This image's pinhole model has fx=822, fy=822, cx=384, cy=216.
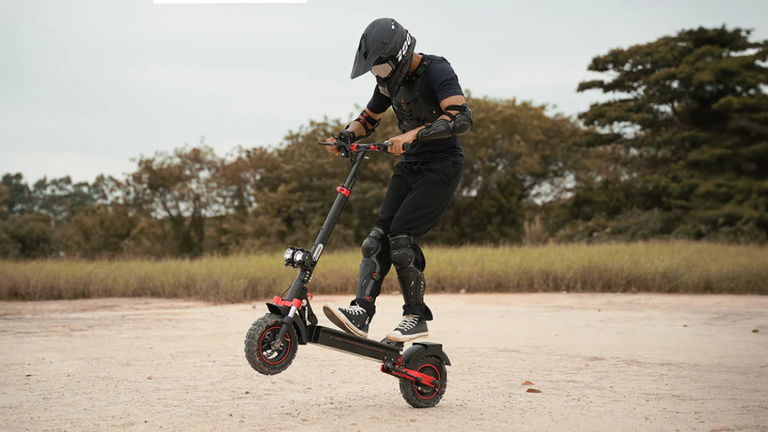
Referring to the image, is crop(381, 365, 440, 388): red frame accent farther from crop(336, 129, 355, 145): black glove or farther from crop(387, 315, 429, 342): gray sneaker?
crop(336, 129, 355, 145): black glove

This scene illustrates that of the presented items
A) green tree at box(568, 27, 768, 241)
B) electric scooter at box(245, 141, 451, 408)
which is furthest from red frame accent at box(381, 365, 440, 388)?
green tree at box(568, 27, 768, 241)

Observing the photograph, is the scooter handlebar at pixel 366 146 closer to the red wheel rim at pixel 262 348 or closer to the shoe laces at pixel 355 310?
the shoe laces at pixel 355 310

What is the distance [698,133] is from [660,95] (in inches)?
84.7

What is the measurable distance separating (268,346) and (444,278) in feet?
36.5

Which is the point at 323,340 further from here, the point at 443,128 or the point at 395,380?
the point at 395,380

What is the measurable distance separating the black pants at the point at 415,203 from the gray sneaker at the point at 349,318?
0.10m

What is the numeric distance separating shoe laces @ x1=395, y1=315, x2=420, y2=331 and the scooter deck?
0.19 m

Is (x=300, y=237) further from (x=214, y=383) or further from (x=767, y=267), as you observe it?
(x=214, y=383)

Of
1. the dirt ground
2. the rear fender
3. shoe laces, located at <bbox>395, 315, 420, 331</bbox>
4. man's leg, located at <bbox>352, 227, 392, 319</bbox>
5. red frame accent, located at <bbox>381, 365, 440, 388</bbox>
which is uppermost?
man's leg, located at <bbox>352, 227, 392, 319</bbox>

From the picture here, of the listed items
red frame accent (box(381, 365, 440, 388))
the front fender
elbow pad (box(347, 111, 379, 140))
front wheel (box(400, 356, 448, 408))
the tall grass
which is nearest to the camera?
the front fender

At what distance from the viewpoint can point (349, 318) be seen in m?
4.74

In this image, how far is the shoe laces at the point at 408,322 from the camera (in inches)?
202

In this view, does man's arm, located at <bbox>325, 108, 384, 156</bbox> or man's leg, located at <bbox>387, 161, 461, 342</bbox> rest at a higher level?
man's arm, located at <bbox>325, 108, 384, 156</bbox>

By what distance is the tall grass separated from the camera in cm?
1440
